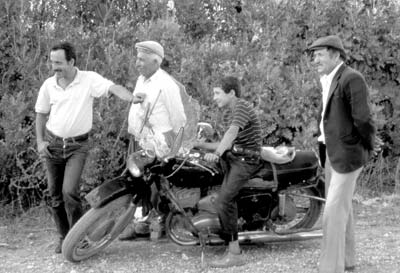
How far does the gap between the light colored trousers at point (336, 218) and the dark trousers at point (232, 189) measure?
0.71 m

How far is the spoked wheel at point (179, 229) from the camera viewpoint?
5566 mm

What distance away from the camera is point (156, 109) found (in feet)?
17.8

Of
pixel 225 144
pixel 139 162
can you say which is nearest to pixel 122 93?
pixel 139 162

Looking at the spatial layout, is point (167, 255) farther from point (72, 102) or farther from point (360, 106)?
point (360, 106)

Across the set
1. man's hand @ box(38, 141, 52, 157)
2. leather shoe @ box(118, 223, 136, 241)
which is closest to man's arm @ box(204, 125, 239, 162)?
leather shoe @ box(118, 223, 136, 241)

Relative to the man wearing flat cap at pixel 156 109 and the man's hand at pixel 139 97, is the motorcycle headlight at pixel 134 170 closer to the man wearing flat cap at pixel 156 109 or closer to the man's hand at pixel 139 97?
the man wearing flat cap at pixel 156 109

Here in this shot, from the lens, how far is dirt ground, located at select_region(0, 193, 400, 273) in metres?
5.44

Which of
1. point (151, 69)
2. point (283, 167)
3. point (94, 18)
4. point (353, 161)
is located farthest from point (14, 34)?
point (353, 161)

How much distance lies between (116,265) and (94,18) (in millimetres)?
4039

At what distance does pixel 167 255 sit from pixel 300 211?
4.26 ft

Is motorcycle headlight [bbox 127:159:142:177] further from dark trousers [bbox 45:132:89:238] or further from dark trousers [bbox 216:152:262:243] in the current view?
dark trousers [bbox 216:152:262:243]

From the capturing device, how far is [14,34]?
707 cm

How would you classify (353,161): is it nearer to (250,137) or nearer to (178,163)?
(250,137)

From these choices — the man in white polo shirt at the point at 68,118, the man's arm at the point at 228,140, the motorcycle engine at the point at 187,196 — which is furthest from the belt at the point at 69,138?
the man's arm at the point at 228,140
